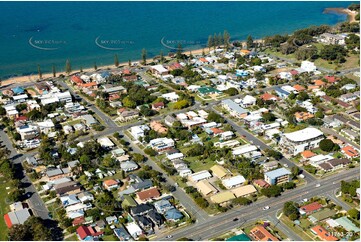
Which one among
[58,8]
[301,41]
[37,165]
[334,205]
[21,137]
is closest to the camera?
[334,205]

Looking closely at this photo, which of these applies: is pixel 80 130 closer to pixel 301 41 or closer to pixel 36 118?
pixel 36 118

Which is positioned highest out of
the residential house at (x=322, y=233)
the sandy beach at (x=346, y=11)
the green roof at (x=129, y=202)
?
the sandy beach at (x=346, y=11)

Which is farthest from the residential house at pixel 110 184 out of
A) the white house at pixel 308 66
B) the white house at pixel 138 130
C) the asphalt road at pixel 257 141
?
the white house at pixel 308 66

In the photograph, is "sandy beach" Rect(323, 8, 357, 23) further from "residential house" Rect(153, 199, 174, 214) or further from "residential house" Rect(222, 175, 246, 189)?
Result: "residential house" Rect(153, 199, 174, 214)

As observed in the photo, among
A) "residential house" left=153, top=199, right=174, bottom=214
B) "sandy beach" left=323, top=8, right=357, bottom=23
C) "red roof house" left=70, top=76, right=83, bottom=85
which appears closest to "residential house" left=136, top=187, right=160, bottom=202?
"residential house" left=153, top=199, right=174, bottom=214

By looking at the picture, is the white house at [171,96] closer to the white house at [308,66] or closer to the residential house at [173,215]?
the white house at [308,66]

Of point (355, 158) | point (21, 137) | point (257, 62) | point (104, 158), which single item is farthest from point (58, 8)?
point (355, 158)

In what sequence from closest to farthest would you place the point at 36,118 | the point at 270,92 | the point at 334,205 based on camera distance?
the point at 334,205
the point at 36,118
the point at 270,92
